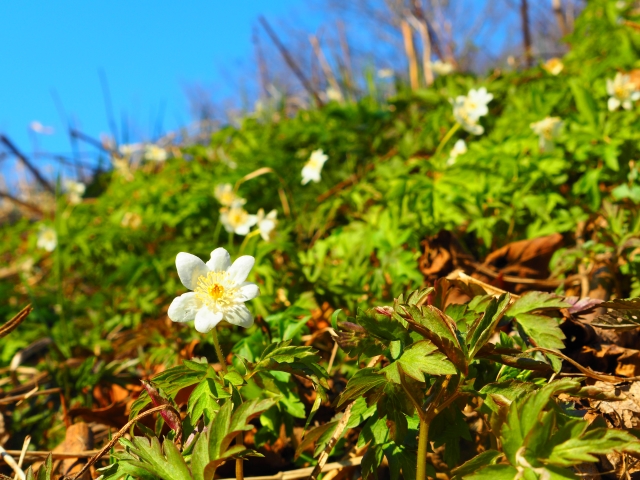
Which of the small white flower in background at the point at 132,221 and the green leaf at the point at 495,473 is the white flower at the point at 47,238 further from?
the green leaf at the point at 495,473

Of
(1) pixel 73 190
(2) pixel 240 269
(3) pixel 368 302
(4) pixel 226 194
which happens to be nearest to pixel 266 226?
(4) pixel 226 194

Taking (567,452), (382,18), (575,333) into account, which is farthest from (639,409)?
(382,18)

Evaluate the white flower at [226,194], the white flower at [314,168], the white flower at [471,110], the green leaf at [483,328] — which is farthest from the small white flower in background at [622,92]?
the green leaf at [483,328]

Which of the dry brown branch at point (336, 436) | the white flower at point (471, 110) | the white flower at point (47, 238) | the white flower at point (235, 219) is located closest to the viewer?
the dry brown branch at point (336, 436)

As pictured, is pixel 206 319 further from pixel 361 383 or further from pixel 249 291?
pixel 361 383

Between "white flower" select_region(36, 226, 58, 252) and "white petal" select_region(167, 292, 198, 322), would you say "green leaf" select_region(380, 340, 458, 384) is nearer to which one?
"white petal" select_region(167, 292, 198, 322)

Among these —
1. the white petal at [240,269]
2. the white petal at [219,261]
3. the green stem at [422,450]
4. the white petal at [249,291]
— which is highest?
the white petal at [219,261]

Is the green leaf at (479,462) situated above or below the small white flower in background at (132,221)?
below
